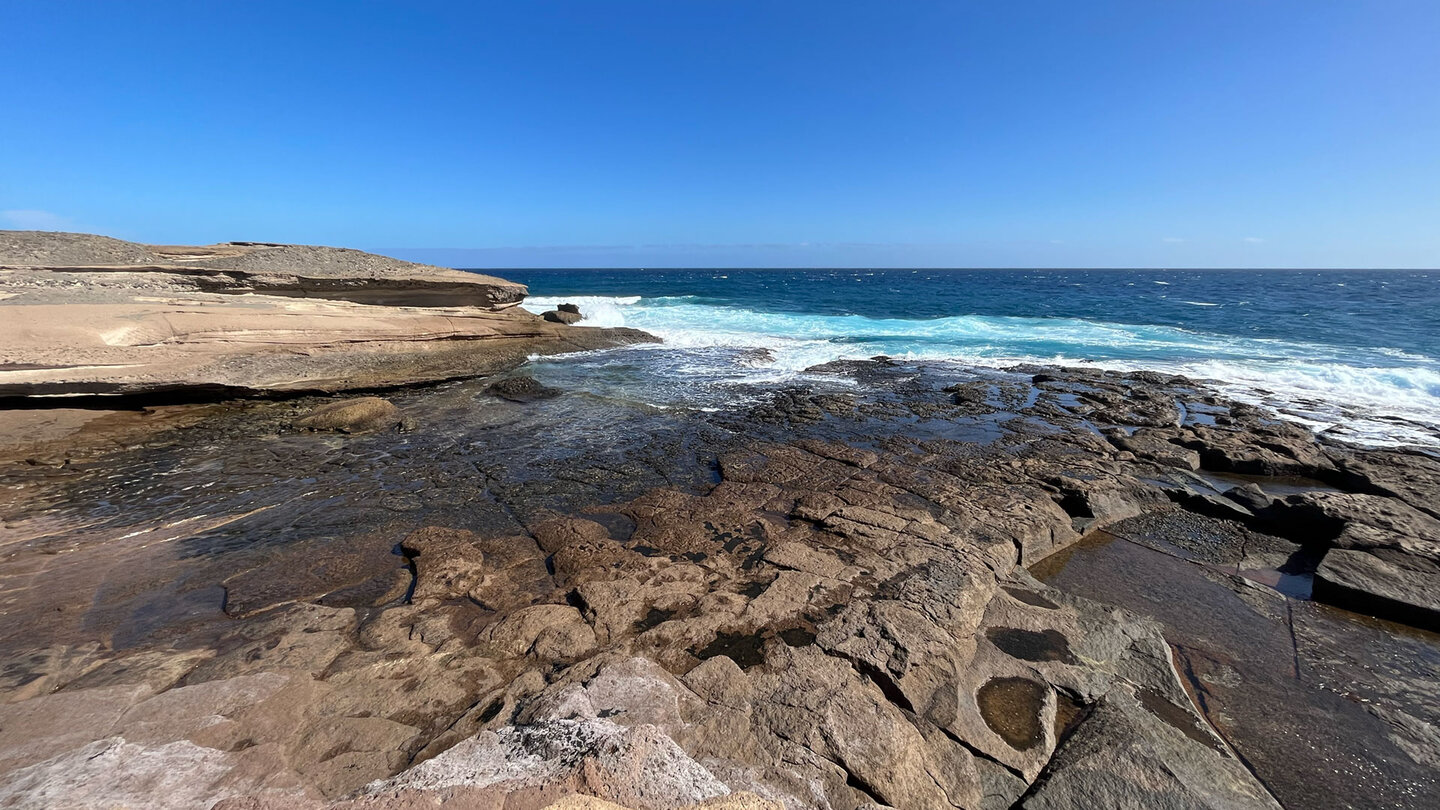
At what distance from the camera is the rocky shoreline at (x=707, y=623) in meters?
2.46

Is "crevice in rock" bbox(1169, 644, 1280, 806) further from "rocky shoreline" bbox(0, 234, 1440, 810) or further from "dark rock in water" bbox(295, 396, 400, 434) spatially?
"dark rock in water" bbox(295, 396, 400, 434)

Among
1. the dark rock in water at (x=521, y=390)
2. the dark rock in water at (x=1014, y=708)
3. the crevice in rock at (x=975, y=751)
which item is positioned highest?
the dark rock in water at (x=521, y=390)

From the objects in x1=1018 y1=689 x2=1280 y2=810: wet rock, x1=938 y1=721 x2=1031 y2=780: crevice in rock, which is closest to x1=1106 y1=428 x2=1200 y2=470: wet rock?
x1=1018 y1=689 x2=1280 y2=810: wet rock

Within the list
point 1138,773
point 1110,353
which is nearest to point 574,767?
point 1138,773

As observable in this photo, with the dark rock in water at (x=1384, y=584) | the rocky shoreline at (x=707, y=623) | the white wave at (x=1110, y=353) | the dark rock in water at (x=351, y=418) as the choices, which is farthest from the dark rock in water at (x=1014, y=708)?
the white wave at (x=1110, y=353)

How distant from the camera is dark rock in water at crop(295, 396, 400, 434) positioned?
26.2ft

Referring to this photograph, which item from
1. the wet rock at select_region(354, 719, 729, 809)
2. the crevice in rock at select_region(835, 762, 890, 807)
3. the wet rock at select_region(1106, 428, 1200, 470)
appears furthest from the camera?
the wet rock at select_region(1106, 428, 1200, 470)

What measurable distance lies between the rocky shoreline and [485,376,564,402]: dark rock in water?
8.68 feet

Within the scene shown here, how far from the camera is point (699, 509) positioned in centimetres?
569

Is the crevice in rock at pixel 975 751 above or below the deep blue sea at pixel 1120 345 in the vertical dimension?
below

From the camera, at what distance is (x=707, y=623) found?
3748 mm

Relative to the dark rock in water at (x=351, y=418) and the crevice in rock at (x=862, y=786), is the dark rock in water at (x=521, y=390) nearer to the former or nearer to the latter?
the dark rock in water at (x=351, y=418)

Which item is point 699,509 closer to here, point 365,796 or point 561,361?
point 365,796

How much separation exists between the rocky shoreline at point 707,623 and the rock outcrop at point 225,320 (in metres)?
0.66
